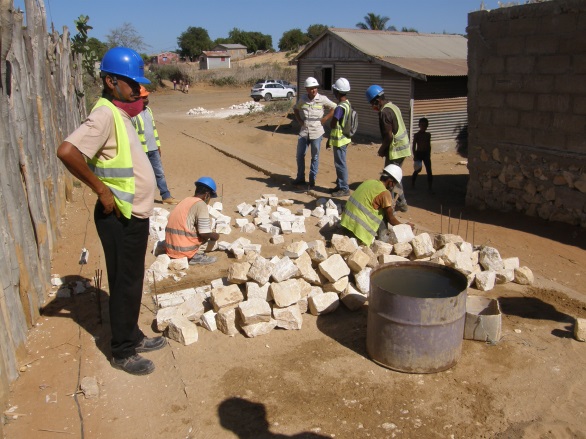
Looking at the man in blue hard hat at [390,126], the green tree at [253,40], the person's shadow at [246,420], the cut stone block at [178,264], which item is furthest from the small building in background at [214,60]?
the person's shadow at [246,420]

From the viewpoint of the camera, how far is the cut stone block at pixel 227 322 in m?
4.63

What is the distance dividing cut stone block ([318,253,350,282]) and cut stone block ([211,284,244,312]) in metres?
0.80

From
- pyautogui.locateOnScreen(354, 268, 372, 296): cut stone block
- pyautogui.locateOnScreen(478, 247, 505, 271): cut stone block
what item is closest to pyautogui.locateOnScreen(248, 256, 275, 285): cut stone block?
pyautogui.locateOnScreen(354, 268, 372, 296): cut stone block

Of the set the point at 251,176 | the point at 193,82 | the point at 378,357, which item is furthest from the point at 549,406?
the point at 193,82

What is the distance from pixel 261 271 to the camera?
4.95 metres

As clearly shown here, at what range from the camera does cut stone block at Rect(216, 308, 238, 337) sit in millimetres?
4633

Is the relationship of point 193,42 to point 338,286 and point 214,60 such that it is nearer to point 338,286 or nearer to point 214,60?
point 214,60

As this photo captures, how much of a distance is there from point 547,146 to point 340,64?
11.6 m

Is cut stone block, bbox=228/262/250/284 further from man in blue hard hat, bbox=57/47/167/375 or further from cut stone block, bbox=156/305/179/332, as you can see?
man in blue hard hat, bbox=57/47/167/375

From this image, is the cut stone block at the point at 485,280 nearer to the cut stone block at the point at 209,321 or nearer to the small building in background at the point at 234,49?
the cut stone block at the point at 209,321

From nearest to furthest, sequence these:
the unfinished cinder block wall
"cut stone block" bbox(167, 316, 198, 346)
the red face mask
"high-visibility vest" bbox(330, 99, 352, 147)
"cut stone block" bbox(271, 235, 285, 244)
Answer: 1. the red face mask
2. "cut stone block" bbox(167, 316, 198, 346)
3. "cut stone block" bbox(271, 235, 285, 244)
4. the unfinished cinder block wall
5. "high-visibility vest" bbox(330, 99, 352, 147)

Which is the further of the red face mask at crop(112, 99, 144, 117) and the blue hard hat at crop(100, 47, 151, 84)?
the red face mask at crop(112, 99, 144, 117)

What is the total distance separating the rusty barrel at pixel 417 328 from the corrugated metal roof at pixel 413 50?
1146cm

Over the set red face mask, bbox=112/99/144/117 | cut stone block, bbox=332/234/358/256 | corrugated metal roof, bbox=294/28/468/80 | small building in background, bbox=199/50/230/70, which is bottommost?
cut stone block, bbox=332/234/358/256
